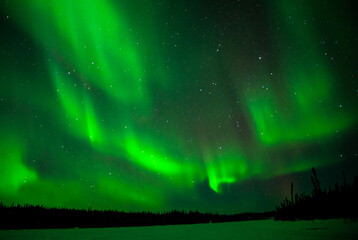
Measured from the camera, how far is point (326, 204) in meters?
15.5

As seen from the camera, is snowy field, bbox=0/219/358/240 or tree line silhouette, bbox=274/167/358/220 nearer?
snowy field, bbox=0/219/358/240

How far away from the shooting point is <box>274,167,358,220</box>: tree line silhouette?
1295 cm

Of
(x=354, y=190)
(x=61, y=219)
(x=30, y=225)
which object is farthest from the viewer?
(x=61, y=219)

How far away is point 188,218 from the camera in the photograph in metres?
38.9

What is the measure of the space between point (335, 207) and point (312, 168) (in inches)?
309

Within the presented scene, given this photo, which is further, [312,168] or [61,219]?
[61,219]

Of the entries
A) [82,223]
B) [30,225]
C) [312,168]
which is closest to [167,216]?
[82,223]

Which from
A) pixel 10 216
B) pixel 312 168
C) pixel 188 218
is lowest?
pixel 188 218

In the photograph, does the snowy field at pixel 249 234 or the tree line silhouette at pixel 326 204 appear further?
the tree line silhouette at pixel 326 204

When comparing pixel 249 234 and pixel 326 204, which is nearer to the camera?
pixel 249 234

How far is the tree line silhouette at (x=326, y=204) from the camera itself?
12.9m

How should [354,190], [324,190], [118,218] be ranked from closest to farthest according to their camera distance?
[354,190] → [324,190] → [118,218]

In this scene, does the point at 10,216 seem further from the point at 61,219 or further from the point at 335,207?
the point at 335,207

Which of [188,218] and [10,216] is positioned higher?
[10,216]
